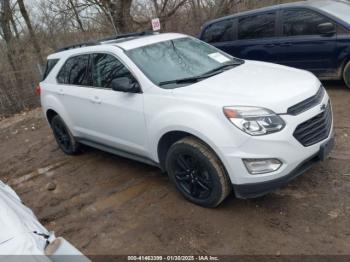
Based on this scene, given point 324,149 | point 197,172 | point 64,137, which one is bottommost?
point 64,137

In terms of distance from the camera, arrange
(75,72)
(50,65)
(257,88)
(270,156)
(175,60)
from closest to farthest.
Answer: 1. (270,156)
2. (257,88)
3. (175,60)
4. (75,72)
5. (50,65)

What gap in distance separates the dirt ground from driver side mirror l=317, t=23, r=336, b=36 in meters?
1.61

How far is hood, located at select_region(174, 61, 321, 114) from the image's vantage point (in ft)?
10.9

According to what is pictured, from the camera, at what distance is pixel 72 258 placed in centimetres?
221

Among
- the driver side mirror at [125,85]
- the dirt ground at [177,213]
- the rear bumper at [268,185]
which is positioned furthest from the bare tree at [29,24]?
the rear bumper at [268,185]

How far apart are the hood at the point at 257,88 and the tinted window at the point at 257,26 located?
3478 millimetres

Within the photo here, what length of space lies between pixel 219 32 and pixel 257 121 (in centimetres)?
550

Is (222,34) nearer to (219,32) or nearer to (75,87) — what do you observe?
(219,32)

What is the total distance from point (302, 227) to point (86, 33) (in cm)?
1724

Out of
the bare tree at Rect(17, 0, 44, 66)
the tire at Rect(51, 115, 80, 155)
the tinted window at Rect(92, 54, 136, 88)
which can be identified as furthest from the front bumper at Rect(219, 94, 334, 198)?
the bare tree at Rect(17, 0, 44, 66)

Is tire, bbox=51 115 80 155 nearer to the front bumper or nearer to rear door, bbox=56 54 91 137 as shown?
rear door, bbox=56 54 91 137

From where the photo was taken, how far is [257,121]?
10.6 feet

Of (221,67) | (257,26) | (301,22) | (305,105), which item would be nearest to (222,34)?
(257,26)

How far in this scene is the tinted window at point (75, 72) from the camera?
504cm
